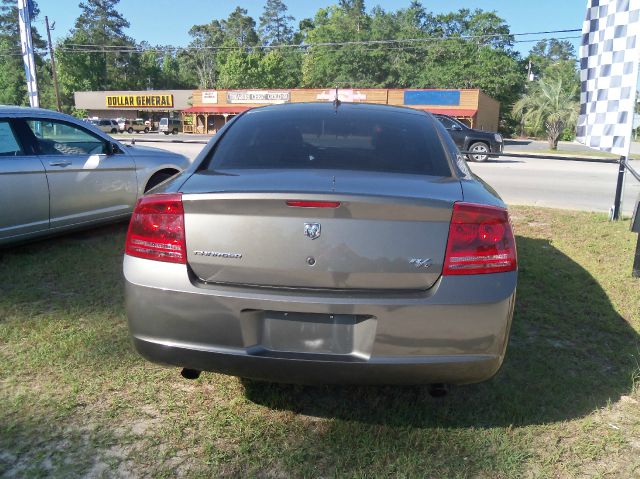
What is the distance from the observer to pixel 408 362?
214 cm

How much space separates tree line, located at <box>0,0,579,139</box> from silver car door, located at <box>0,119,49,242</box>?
1409 inches

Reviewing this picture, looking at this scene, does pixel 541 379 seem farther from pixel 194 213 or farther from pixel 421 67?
pixel 421 67

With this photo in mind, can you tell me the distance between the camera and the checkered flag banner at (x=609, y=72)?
6.57 m

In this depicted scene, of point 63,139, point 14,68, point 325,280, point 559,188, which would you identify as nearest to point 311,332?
point 325,280

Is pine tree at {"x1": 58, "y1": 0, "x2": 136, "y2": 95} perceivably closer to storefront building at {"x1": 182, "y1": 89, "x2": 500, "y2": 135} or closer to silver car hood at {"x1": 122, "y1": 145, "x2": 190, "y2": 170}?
storefront building at {"x1": 182, "y1": 89, "x2": 500, "y2": 135}

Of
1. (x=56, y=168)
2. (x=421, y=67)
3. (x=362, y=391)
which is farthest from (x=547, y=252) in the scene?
(x=421, y=67)

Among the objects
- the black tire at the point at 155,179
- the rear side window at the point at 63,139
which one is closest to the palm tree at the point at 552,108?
the black tire at the point at 155,179

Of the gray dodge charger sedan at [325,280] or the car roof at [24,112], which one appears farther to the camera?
the car roof at [24,112]

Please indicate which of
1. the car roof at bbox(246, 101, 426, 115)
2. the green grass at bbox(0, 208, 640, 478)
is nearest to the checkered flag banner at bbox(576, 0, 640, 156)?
the green grass at bbox(0, 208, 640, 478)

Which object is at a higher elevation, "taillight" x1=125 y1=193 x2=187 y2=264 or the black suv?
"taillight" x1=125 y1=193 x2=187 y2=264

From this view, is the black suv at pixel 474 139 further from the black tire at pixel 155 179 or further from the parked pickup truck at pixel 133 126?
the parked pickup truck at pixel 133 126

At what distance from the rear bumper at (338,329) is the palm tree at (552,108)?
35933 millimetres

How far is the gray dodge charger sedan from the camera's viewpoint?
6.89 ft

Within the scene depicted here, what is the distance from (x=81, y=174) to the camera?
211 inches
